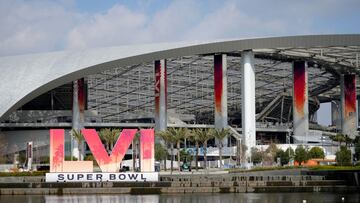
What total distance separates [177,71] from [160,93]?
895 centimetres

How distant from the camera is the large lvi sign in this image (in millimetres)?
46312

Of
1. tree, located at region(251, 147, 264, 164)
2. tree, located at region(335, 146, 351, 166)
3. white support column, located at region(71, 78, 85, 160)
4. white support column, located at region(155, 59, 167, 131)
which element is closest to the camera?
tree, located at region(335, 146, 351, 166)

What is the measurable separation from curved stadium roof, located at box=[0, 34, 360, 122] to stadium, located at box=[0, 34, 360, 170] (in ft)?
0.44

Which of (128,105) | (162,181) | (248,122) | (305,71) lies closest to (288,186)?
(162,181)

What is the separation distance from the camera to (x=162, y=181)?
45.9 m

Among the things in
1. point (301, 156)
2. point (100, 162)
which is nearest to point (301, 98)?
point (301, 156)

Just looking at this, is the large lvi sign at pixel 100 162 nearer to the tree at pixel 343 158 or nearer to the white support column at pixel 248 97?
the tree at pixel 343 158

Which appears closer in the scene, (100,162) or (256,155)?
(100,162)

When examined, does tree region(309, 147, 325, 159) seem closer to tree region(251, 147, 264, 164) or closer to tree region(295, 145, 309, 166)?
tree region(295, 145, 309, 166)

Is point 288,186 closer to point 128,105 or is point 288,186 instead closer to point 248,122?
point 248,122

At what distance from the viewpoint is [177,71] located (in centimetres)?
9381

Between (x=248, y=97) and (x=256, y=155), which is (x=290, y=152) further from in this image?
(x=248, y=97)

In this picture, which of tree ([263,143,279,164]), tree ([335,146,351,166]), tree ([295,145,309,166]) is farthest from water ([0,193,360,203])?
tree ([263,143,279,164])

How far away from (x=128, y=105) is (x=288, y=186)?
6310 cm
